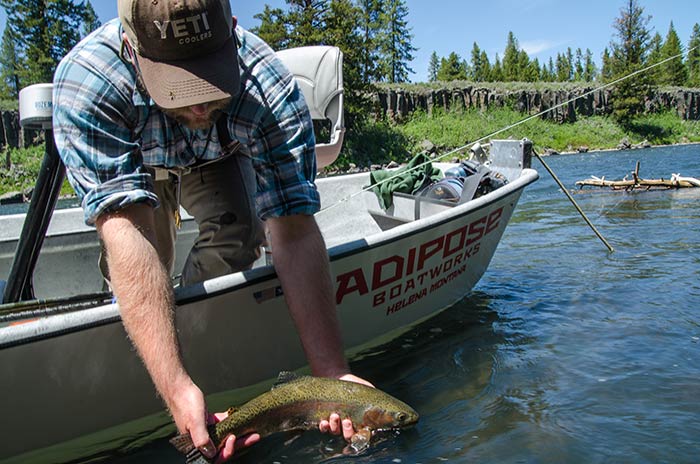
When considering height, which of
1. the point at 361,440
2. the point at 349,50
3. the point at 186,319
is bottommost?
the point at 361,440

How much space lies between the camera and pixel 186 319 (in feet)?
9.38

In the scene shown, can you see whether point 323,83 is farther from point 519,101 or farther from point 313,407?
point 519,101

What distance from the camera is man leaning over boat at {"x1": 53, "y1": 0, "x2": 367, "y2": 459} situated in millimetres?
2127

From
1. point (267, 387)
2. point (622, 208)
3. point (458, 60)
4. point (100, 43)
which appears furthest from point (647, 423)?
point (458, 60)

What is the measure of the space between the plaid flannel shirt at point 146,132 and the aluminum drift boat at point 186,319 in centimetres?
60

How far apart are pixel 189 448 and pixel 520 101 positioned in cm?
6218

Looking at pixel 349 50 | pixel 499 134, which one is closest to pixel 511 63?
pixel 499 134

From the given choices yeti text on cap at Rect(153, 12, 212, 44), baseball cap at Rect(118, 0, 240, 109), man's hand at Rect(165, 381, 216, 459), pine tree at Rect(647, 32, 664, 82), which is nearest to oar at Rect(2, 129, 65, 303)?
baseball cap at Rect(118, 0, 240, 109)

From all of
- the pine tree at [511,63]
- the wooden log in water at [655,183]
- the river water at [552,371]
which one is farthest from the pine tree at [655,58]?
the river water at [552,371]

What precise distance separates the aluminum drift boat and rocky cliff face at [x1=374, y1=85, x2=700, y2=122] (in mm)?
46577

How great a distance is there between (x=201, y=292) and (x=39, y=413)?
0.88 metres

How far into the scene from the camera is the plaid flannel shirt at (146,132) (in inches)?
87.3

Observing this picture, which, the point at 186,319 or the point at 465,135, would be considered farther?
the point at 465,135

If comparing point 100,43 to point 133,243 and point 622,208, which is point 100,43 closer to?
point 133,243
